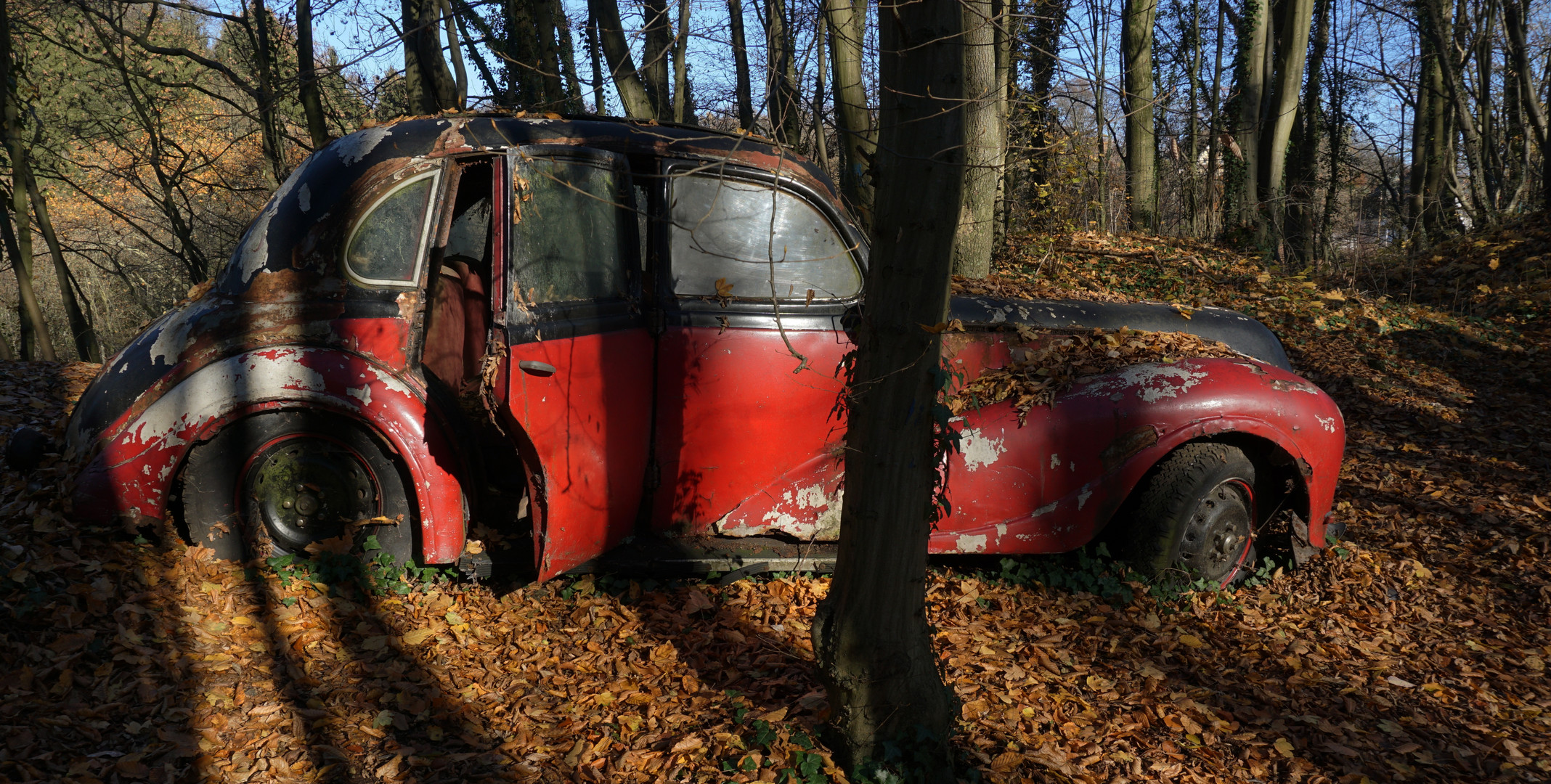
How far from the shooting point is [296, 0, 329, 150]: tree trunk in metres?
8.79

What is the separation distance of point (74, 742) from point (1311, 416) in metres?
5.01

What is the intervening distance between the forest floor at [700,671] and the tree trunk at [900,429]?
0.25 metres

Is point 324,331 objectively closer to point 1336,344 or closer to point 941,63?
point 941,63

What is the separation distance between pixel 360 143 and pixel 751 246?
1.73 meters

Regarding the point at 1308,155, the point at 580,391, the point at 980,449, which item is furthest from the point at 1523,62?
the point at 580,391

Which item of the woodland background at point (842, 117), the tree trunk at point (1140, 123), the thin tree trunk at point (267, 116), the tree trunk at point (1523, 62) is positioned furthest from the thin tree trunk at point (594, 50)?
the tree trunk at point (1523, 62)

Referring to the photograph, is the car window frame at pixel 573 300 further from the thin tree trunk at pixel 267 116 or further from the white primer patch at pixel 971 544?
the thin tree trunk at pixel 267 116

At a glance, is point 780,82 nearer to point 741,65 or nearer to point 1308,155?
point 741,65

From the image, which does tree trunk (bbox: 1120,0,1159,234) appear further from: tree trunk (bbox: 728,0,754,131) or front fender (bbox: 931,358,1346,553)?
front fender (bbox: 931,358,1346,553)

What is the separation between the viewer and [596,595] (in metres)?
3.89

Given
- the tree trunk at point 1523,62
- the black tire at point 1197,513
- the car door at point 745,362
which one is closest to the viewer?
the car door at point 745,362

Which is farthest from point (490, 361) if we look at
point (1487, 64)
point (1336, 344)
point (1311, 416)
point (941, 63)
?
point (1487, 64)

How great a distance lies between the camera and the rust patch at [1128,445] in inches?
153

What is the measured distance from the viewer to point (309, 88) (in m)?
A: 8.66
